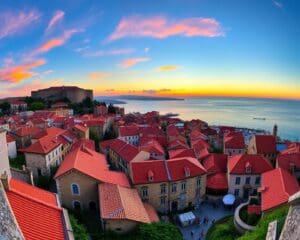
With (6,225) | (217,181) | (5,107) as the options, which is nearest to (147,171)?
(217,181)

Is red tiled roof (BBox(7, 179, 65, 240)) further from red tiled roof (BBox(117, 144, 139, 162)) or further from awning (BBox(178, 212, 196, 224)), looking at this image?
red tiled roof (BBox(117, 144, 139, 162))

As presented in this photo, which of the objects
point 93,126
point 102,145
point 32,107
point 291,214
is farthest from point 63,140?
point 32,107

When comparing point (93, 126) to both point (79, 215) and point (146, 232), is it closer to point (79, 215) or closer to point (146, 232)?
point (79, 215)

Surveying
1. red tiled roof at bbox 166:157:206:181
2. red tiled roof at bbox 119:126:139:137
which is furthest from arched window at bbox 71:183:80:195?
red tiled roof at bbox 119:126:139:137

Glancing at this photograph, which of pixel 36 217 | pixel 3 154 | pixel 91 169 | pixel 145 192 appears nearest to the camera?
pixel 36 217

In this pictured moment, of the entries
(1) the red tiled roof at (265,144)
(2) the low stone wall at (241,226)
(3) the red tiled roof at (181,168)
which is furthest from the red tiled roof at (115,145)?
(1) the red tiled roof at (265,144)

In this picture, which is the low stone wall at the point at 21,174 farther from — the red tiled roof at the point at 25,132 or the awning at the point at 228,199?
the awning at the point at 228,199

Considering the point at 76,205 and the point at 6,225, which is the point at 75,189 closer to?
the point at 76,205
